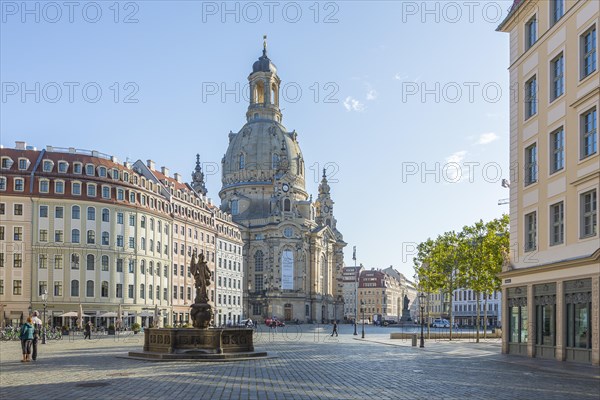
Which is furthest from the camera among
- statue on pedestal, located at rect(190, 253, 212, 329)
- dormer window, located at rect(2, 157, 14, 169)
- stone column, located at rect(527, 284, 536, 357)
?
dormer window, located at rect(2, 157, 14, 169)

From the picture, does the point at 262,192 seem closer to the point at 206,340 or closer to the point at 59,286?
the point at 59,286

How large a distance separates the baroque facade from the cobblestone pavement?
4760 inches

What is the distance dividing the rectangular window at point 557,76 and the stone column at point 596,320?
9.78 meters

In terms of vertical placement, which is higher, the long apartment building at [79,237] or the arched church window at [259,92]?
the arched church window at [259,92]

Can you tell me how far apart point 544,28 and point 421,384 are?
2181 cm

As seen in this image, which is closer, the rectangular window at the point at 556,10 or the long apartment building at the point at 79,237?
the rectangular window at the point at 556,10

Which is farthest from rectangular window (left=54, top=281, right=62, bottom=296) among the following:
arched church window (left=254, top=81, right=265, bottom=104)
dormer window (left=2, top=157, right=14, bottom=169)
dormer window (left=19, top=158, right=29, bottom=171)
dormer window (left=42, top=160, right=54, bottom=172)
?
arched church window (left=254, top=81, right=265, bottom=104)

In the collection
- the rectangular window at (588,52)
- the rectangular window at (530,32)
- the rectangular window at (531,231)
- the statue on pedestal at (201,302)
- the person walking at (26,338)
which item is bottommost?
the person walking at (26,338)

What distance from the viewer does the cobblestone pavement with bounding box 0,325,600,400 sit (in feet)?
64.6

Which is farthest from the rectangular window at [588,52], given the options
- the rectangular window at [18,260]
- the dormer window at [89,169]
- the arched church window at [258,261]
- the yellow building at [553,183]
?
the arched church window at [258,261]

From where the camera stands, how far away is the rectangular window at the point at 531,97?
124ft

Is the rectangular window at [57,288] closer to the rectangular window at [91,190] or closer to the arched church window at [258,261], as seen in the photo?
the rectangular window at [91,190]

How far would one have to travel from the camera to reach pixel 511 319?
130 feet

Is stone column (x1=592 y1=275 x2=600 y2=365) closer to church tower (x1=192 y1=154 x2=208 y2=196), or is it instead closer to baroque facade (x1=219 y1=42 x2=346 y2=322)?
baroque facade (x1=219 y1=42 x2=346 y2=322)
